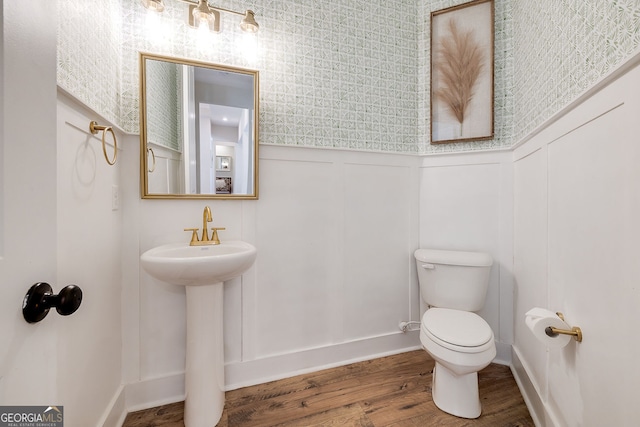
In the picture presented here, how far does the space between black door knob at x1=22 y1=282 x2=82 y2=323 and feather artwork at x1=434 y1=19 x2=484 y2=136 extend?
2.21 meters

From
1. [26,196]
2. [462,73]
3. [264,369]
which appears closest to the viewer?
[26,196]

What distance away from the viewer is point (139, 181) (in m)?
1.49

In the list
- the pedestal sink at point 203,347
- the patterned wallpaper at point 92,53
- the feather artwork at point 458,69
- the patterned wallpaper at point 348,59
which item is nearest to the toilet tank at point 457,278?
the patterned wallpaper at point 348,59

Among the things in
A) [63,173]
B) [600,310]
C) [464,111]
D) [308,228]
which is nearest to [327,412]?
[308,228]

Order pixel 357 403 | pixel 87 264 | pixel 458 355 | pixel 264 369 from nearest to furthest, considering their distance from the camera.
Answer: pixel 87 264 → pixel 458 355 → pixel 357 403 → pixel 264 369

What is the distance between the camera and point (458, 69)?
196 centimetres

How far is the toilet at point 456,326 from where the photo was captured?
4.36 feet

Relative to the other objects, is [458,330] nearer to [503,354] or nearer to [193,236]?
[503,354]

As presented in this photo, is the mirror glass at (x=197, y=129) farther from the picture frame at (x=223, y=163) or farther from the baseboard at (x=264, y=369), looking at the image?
the baseboard at (x=264, y=369)

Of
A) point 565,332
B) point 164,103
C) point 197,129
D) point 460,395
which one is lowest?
point 460,395

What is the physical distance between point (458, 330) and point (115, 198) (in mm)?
1862

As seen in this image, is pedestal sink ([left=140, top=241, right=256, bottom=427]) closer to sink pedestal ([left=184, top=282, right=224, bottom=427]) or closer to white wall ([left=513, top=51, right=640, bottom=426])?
sink pedestal ([left=184, top=282, right=224, bottom=427])

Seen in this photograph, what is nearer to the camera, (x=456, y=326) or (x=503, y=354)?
(x=456, y=326)

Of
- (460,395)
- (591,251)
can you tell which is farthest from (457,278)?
(591,251)
